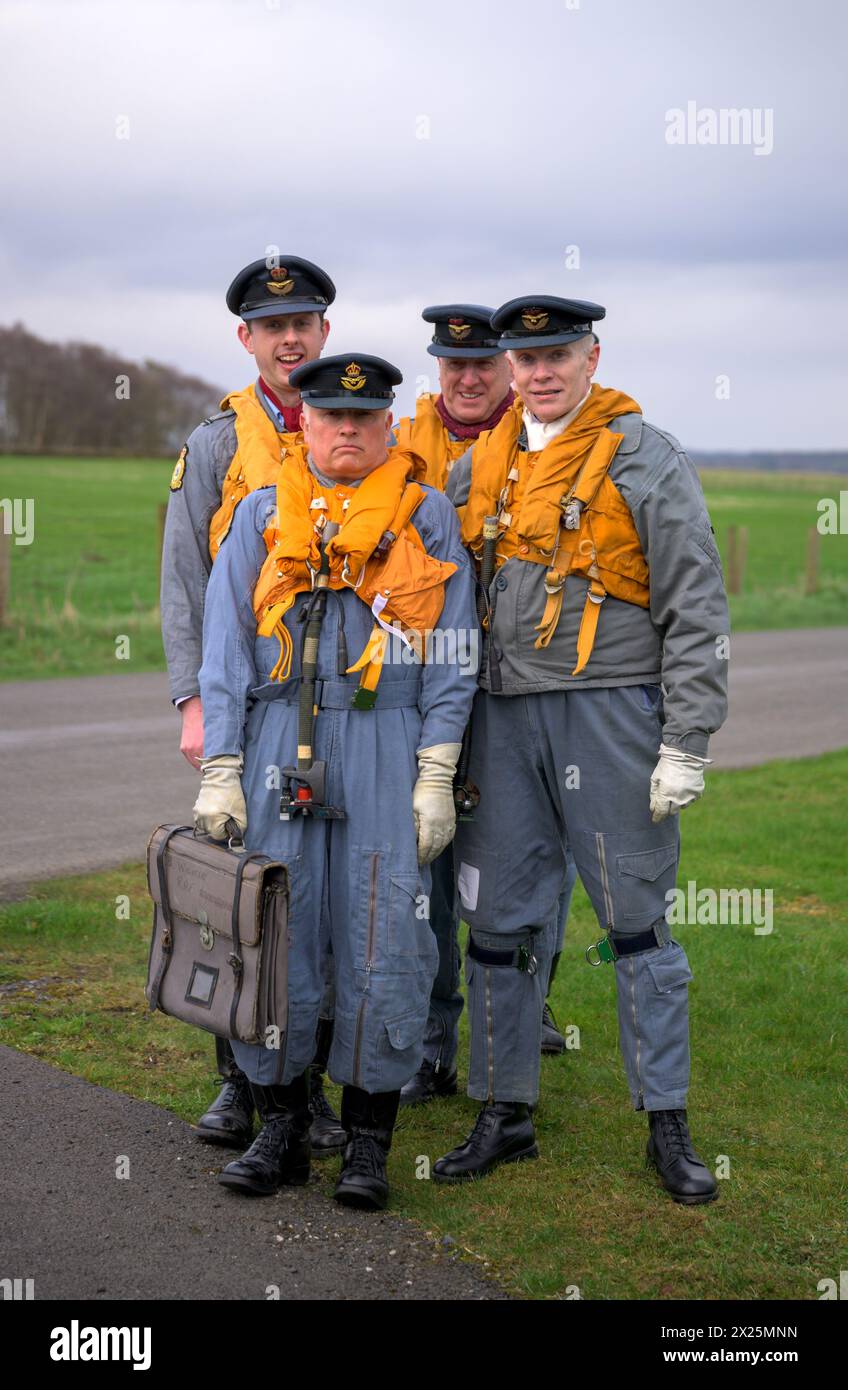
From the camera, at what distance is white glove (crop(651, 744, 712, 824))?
13.7ft

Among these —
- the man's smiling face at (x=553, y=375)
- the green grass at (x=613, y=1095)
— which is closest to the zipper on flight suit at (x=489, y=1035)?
the green grass at (x=613, y=1095)

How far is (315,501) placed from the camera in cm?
427

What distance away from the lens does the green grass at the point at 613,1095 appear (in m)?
3.89

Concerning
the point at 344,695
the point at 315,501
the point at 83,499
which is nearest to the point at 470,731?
the point at 344,695

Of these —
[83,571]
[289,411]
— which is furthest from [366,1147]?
[83,571]

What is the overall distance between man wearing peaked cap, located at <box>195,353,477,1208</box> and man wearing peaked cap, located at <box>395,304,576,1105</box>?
766mm

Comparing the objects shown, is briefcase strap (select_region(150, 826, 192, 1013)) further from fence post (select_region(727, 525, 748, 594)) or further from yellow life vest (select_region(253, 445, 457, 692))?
fence post (select_region(727, 525, 748, 594))

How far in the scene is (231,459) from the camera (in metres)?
4.78

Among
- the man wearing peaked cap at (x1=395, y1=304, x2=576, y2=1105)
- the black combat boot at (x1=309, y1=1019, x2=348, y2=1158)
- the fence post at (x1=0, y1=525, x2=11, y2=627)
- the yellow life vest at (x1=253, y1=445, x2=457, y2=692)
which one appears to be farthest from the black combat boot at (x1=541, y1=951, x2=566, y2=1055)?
the fence post at (x1=0, y1=525, x2=11, y2=627)

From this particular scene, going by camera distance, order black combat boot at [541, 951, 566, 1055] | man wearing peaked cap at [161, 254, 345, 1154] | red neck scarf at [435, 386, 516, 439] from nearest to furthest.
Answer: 1. man wearing peaked cap at [161, 254, 345, 1154]
2. red neck scarf at [435, 386, 516, 439]
3. black combat boot at [541, 951, 566, 1055]

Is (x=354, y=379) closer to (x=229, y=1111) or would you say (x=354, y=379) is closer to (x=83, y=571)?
(x=229, y=1111)

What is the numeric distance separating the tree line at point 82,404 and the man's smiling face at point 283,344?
192 feet

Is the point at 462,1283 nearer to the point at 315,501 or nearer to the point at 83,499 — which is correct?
the point at 315,501
